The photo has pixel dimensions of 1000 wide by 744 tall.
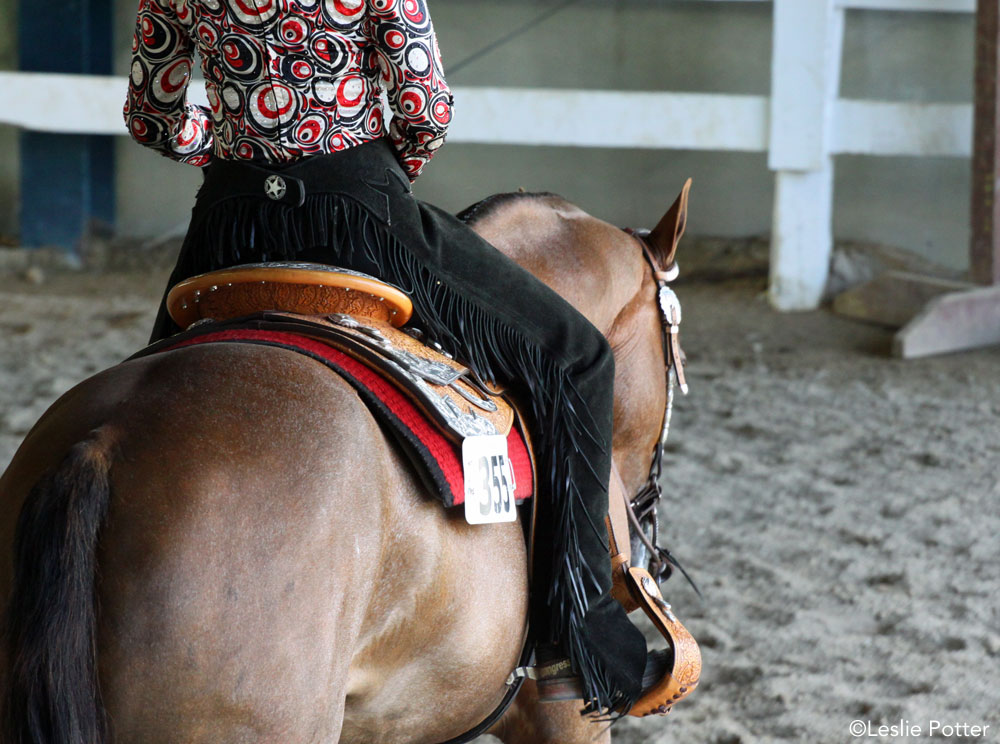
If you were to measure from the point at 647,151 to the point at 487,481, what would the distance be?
6.83 meters

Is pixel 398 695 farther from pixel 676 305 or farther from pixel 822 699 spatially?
pixel 822 699

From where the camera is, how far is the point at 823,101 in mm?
6352

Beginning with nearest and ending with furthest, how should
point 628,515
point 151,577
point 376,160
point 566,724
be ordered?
point 151,577 < point 376,160 < point 566,724 < point 628,515

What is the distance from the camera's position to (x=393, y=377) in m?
1.26

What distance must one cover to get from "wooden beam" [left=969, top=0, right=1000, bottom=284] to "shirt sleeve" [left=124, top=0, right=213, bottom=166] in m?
5.37

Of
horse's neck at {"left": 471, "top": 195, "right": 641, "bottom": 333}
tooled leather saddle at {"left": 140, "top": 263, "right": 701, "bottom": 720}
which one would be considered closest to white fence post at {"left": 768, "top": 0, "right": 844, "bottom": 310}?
horse's neck at {"left": 471, "top": 195, "right": 641, "bottom": 333}

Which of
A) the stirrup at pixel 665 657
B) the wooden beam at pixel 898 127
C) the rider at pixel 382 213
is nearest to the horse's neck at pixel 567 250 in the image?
the rider at pixel 382 213

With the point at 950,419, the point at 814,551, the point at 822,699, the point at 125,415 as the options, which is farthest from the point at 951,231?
the point at 125,415

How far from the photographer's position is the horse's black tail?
0.93 metres

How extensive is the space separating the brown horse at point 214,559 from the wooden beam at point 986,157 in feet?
18.1

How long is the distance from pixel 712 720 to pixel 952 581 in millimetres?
1142

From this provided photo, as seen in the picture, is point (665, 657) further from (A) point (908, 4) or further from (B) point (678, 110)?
(A) point (908, 4)

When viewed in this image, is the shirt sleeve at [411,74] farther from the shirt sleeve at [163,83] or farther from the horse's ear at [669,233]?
the horse's ear at [669,233]

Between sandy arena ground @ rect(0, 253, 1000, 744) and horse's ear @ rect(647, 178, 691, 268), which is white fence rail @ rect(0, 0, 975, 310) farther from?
horse's ear @ rect(647, 178, 691, 268)
